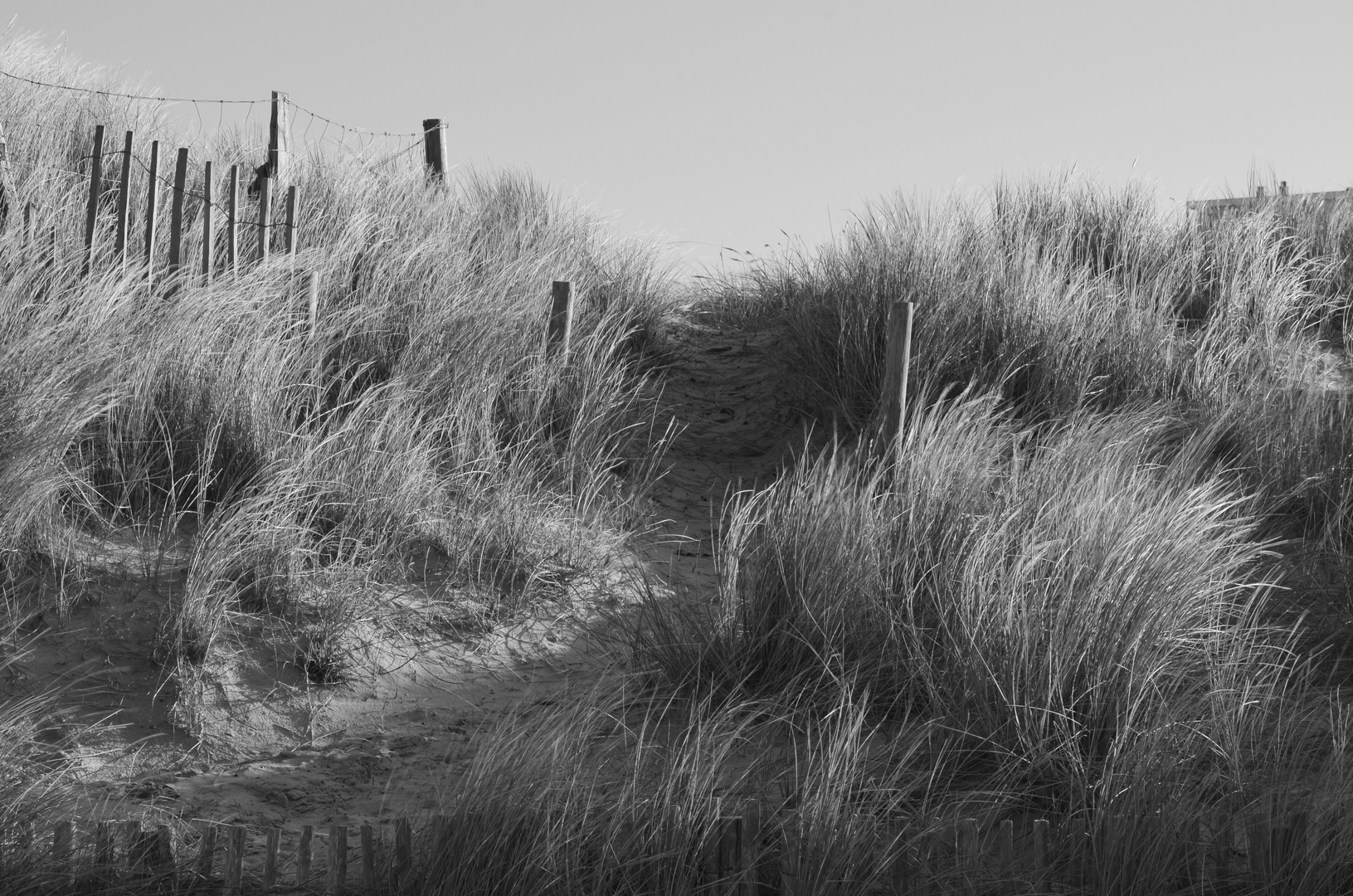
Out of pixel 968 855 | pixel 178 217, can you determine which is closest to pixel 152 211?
pixel 178 217

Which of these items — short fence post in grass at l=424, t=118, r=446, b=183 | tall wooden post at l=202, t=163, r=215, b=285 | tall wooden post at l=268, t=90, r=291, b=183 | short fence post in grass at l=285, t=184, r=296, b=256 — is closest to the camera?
tall wooden post at l=202, t=163, r=215, b=285

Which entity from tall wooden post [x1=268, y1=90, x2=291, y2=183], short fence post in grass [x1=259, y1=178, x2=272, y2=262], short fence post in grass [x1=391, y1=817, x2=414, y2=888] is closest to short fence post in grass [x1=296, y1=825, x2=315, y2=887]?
short fence post in grass [x1=391, y1=817, x2=414, y2=888]

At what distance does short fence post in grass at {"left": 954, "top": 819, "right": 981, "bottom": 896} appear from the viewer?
127 inches

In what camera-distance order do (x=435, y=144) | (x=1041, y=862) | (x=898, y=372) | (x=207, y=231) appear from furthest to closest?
(x=435, y=144) → (x=207, y=231) → (x=898, y=372) → (x=1041, y=862)

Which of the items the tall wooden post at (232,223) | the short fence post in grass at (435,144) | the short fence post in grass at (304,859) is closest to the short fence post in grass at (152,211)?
the tall wooden post at (232,223)

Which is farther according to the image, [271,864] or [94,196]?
[94,196]

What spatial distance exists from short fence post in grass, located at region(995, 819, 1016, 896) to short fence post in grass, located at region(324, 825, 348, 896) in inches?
73.6

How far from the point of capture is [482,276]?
8.13 m

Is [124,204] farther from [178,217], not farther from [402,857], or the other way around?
[402,857]

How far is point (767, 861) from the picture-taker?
10.8ft

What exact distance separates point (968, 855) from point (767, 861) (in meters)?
0.57

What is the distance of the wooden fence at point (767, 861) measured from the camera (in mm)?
3232

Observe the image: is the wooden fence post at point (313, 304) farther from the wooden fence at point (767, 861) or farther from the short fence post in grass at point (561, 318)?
the wooden fence at point (767, 861)

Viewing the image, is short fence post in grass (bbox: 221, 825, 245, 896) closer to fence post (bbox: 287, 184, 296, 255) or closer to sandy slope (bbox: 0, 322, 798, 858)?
sandy slope (bbox: 0, 322, 798, 858)
